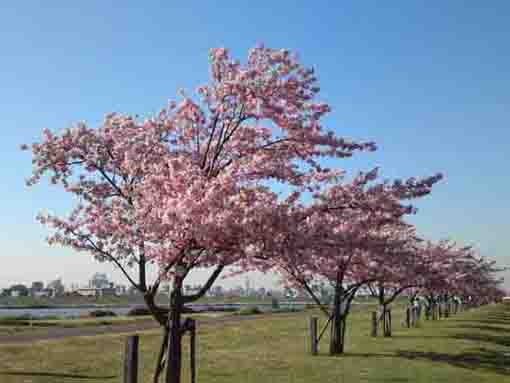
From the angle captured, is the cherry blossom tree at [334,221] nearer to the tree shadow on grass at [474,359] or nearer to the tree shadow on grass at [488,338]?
the tree shadow on grass at [474,359]

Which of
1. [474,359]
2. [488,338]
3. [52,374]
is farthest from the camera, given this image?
[488,338]

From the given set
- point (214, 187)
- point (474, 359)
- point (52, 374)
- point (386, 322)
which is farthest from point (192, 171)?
point (386, 322)

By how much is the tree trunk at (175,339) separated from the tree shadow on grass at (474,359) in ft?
35.9

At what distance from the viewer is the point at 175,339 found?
11.3m

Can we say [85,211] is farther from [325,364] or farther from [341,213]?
[325,364]

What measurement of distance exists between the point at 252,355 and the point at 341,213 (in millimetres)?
9290

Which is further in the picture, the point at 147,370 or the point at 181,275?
the point at 147,370

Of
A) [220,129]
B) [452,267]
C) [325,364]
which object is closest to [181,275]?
[220,129]

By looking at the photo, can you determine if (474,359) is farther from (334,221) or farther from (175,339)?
(175,339)

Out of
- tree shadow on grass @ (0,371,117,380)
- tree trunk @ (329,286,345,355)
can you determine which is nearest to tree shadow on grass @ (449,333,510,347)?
tree trunk @ (329,286,345,355)

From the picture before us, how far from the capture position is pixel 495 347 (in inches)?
989

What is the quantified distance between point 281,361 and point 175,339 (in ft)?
29.0

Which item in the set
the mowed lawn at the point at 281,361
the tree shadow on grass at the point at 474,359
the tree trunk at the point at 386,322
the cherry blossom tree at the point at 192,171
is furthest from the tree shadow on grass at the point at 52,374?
the tree trunk at the point at 386,322

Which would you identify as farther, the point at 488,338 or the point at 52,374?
the point at 488,338
